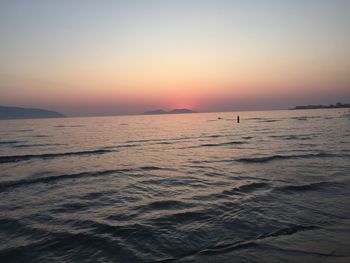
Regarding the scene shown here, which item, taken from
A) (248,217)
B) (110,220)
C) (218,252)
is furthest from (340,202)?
(110,220)

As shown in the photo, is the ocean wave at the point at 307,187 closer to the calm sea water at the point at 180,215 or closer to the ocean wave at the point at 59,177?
the calm sea water at the point at 180,215

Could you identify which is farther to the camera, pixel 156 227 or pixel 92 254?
pixel 156 227

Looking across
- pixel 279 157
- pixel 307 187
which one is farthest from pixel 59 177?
pixel 279 157

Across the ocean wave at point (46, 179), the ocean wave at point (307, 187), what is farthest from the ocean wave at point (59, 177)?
the ocean wave at point (307, 187)

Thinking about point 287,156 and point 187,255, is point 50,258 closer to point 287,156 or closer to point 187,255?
point 187,255

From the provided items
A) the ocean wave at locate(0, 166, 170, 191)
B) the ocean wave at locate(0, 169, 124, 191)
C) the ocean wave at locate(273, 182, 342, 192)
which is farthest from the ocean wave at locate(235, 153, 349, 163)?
the ocean wave at locate(0, 169, 124, 191)

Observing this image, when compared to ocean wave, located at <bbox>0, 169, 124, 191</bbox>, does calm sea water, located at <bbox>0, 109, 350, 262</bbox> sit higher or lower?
higher

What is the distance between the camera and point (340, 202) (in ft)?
28.5

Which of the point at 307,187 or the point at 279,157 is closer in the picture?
the point at 307,187

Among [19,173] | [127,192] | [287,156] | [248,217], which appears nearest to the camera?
[248,217]

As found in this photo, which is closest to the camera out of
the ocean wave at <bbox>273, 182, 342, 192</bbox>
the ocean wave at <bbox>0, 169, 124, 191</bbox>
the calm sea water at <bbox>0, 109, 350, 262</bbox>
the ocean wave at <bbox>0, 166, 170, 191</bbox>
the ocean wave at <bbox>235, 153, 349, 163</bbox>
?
the calm sea water at <bbox>0, 109, 350, 262</bbox>

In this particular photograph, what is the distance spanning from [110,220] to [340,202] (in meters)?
8.17

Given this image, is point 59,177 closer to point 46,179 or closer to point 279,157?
point 46,179

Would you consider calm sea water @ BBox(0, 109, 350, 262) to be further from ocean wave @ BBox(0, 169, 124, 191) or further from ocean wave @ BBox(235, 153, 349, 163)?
ocean wave @ BBox(235, 153, 349, 163)
